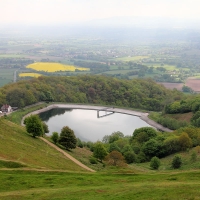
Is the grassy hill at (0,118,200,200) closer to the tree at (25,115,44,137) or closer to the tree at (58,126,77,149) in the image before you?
the tree at (25,115,44,137)

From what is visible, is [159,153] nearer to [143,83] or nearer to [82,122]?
[82,122]

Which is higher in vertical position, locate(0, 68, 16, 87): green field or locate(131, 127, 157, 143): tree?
locate(0, 68, 16, 87): green field

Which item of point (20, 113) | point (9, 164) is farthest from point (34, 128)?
point (20, 113)

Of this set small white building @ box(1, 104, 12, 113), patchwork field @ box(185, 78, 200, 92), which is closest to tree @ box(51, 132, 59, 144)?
small white building @ box(1, 104, 12, 113)

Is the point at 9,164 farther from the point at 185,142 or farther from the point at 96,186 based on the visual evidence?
the point at 185,142

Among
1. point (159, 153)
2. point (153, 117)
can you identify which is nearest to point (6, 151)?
point (159, 153)
